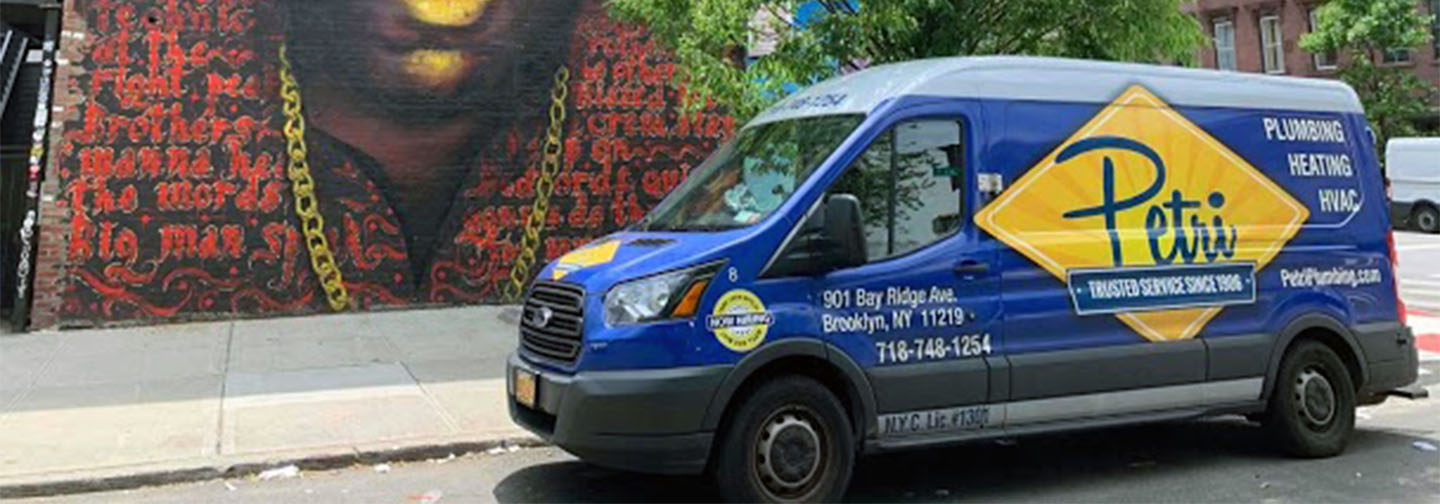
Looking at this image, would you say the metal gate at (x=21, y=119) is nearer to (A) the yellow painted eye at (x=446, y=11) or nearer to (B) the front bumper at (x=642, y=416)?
(A) the yellow painted eye at (x=446, y=11)

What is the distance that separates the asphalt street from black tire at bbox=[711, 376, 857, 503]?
535mm

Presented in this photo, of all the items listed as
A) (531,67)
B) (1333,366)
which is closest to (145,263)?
(531,67)

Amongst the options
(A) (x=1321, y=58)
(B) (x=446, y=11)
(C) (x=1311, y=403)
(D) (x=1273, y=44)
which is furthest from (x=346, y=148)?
(D) (x=1273, y=44)

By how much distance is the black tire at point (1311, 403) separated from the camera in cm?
638

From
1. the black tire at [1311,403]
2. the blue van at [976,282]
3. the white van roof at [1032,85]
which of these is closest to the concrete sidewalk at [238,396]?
the blue van at [976,282]

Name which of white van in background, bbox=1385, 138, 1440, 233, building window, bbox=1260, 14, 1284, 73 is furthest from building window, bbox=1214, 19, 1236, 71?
white van in background, bbox=1385, 138, 1440, 233

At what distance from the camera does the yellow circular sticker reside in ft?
15.9

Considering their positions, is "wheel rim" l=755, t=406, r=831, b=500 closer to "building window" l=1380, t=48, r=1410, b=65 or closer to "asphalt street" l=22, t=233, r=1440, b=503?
"asphalt street" l=22, t=233, r=1440, b=503

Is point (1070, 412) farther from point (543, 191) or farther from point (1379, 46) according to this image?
point (1379, 46)

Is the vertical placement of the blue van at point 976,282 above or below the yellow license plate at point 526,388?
above

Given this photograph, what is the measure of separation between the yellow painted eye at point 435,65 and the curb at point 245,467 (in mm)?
6890

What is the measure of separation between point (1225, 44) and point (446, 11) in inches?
1385

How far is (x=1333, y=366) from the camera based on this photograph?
658 centimetres

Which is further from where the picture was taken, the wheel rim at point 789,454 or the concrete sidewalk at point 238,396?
the concrete sidewalk at point 238,396
